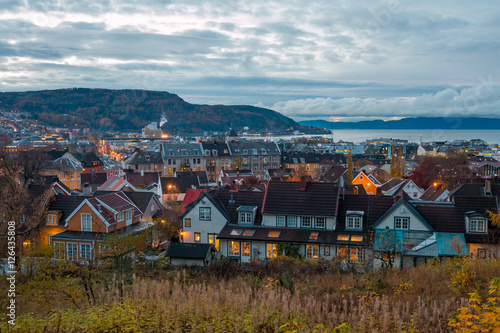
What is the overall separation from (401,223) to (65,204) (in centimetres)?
2640

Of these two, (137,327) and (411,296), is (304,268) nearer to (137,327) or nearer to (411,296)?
(411,296)

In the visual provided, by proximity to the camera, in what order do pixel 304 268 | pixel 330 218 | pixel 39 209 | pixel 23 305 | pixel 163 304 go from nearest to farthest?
pixel 163 304 < pixel 23 305 < pixel 304 268 < pixel 330 218 < pixel 39 209

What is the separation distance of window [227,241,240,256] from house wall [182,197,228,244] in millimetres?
2155

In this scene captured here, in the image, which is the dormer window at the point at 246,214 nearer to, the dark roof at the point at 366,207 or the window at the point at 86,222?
the dark roof at the point at 366,207

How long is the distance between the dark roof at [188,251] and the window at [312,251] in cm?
722

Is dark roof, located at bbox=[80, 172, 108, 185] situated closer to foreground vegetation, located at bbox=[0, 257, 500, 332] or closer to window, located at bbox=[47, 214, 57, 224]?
window, located at bbox=[47, 214, 57, 224]

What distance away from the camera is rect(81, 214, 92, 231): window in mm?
31922

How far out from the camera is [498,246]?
2675cm

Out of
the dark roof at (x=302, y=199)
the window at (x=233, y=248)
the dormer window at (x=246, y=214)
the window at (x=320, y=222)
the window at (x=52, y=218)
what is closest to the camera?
the window at (x=233, y=248)

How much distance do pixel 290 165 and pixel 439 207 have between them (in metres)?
79.3

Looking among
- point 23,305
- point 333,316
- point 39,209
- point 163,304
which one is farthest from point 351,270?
point 39,209

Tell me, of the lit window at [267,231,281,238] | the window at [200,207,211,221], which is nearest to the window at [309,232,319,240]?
the lit window at [267,231,281,238]

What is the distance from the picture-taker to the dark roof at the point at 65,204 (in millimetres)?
33031

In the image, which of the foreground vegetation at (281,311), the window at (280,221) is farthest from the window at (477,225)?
the foreground vegetation at (281,311)
